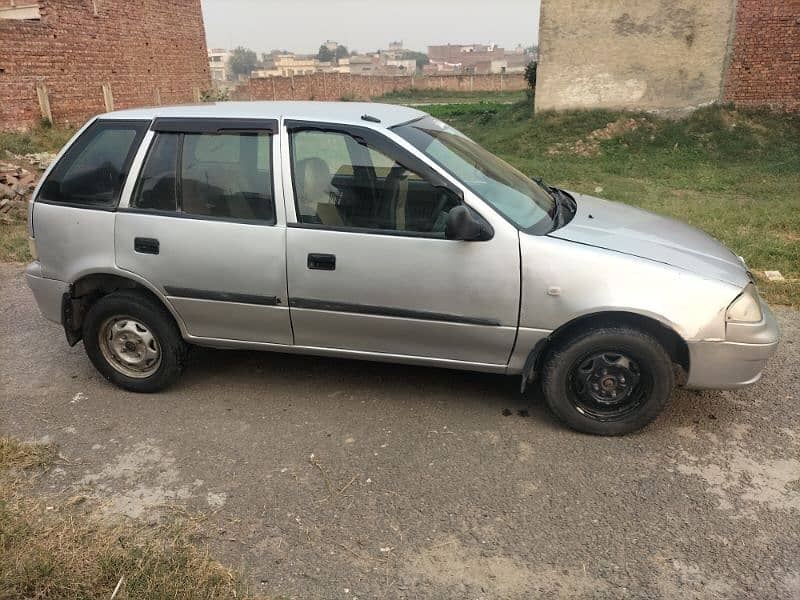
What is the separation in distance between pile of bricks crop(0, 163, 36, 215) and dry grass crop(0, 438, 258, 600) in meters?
7.03

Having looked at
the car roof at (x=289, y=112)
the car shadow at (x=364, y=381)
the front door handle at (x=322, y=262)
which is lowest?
the car shadow at (x=364, y=381)

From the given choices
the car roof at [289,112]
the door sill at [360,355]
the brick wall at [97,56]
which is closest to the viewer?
the door sill at [360,355]

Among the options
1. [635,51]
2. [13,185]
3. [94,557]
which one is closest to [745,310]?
[94,557]

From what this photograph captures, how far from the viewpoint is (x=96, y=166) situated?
393cm

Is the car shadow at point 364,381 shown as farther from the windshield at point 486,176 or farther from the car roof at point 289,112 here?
the car roof at point 289,112

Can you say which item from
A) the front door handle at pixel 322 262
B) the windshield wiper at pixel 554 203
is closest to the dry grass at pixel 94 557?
the front door handle at pixel 322 262

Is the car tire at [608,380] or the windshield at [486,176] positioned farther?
the windshield at [486,176]

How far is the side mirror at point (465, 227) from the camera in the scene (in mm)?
3254

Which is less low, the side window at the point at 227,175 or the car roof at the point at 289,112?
the car roof at the point at 289,112

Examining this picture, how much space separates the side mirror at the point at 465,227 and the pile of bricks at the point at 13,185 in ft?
25.8

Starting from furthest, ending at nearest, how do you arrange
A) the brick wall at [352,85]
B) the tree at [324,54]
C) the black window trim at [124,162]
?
the tree at [324,54] < the brick wall at [352,85] < the black window trim at [124,162]

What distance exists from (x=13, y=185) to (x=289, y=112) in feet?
23.8

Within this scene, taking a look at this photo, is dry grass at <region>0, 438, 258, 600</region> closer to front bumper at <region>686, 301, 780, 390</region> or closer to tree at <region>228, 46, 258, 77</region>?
front bumper at <region>686, 301, 780, 390</region>

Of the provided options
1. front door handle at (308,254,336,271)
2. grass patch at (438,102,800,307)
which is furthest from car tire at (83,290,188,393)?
grass patch at (438,102,800,307)
